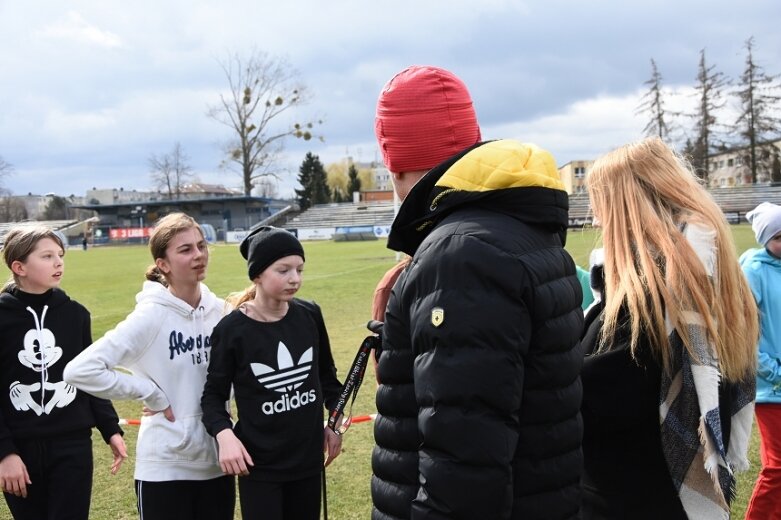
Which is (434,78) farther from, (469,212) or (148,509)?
(148,509)

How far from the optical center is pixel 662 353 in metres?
2.15

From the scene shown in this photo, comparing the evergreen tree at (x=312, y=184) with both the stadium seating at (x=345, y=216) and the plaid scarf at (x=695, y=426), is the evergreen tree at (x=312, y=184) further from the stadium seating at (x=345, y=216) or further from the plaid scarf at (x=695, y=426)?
the plaid scarf at (x=695, y=426)

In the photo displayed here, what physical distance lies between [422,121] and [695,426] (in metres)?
1.34

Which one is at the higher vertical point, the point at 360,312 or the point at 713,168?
the point at 713,168

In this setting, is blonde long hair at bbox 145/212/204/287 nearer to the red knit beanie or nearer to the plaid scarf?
the red knit beanie

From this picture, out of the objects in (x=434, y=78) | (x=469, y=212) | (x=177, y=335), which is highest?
(x=434, y=78)

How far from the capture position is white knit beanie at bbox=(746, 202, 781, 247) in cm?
383

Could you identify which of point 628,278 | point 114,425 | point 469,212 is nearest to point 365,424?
point 114,425

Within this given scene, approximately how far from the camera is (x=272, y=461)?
293 cm

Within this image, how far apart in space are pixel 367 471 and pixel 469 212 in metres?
4.13

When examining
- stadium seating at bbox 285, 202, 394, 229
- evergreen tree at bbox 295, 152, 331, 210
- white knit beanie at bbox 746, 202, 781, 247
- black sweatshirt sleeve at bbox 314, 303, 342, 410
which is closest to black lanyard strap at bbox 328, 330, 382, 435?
black sweatshirt sleeve at bbox 314, 303, 342, 410

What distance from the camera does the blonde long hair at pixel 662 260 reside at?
2.14m

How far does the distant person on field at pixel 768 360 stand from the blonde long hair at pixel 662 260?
1.48 meters

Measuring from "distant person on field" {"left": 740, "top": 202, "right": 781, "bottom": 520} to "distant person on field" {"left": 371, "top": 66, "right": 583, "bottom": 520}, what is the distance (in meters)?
2.50
